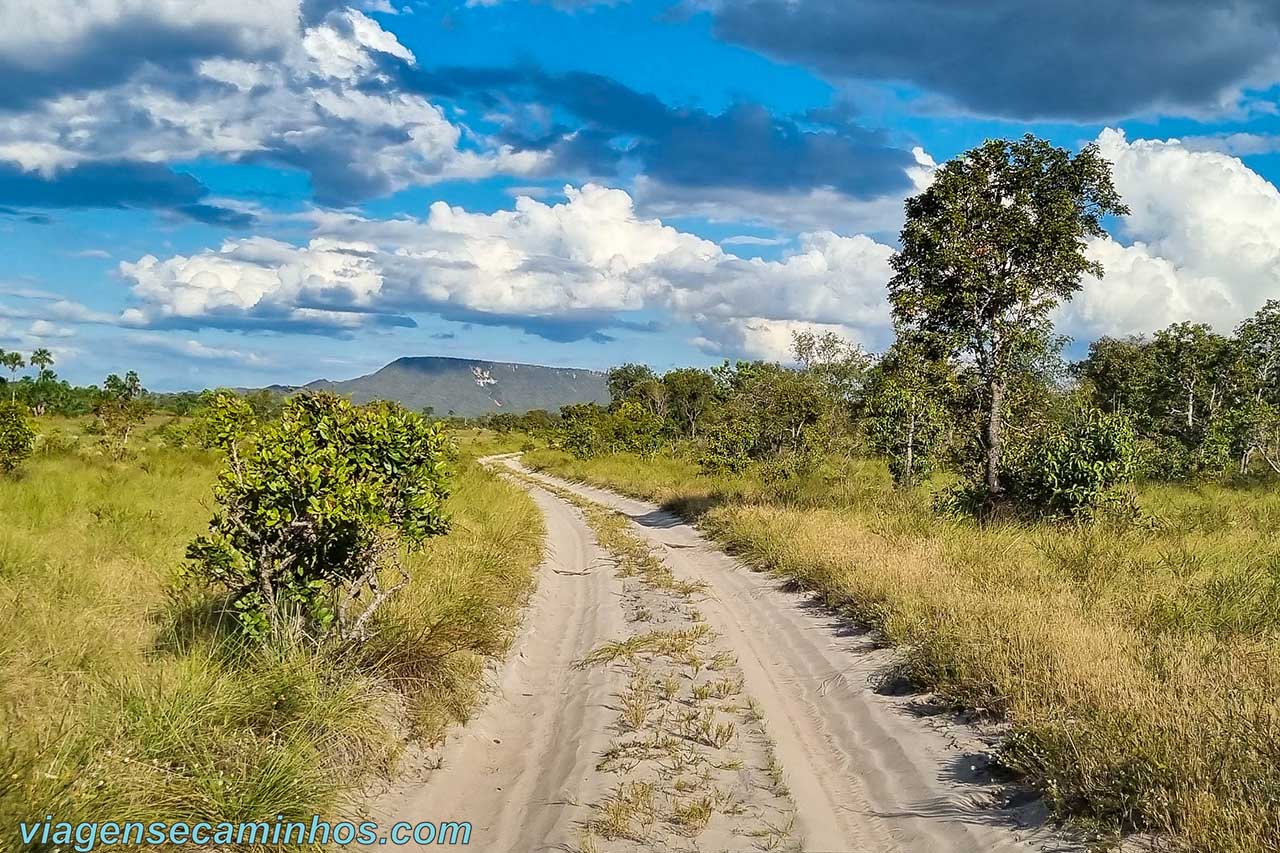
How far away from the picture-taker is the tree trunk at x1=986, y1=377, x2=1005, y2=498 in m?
15.8

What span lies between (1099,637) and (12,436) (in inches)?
889

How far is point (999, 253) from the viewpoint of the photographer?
15602 mm

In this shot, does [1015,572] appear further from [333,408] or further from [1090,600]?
[333,408]

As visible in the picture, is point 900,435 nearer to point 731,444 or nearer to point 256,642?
point 731,444

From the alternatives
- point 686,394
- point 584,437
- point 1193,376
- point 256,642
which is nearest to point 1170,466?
point 1193,376

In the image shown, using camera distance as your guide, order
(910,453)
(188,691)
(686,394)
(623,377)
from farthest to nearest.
Answer: (623,377)
(686,394)
(910,453)
(188,691)

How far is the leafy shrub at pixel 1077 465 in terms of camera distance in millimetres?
14367

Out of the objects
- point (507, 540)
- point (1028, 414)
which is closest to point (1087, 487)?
point (1028, 414)

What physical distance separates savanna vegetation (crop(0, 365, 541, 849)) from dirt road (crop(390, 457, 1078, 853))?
54 cm

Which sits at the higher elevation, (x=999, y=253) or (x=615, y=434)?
(x=999, y=253)

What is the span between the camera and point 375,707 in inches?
242

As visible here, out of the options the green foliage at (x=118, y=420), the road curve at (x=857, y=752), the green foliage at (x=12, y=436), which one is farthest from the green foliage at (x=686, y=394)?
the road curve at (x=857, y=752)

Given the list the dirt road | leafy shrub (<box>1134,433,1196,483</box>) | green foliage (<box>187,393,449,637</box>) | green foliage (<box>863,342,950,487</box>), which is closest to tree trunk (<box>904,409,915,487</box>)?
green foliage (<box>863,342,950,487</box>)

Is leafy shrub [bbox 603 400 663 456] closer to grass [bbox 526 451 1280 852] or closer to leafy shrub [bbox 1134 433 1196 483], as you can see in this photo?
leafy shrub [bbox 1134 433 1196 483]
